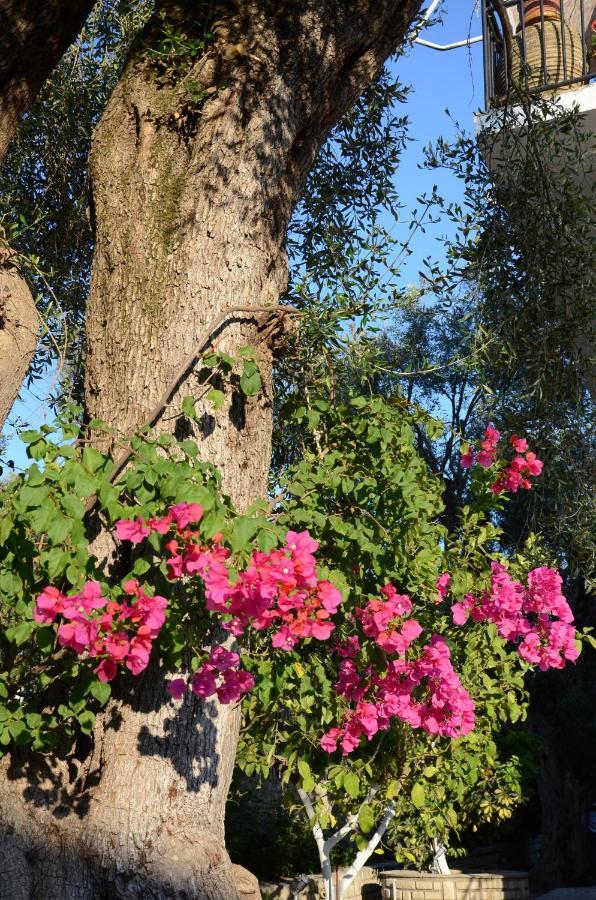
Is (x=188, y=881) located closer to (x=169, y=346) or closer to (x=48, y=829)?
(x=48, y=829)

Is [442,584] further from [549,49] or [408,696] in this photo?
[549,49]

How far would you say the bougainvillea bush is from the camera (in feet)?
9.81

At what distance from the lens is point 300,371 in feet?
19.0

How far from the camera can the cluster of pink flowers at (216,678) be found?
331cm

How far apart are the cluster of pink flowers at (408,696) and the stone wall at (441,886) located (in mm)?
6873

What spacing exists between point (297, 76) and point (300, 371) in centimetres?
189

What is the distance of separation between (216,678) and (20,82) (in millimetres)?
2879

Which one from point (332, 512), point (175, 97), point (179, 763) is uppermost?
point (175, 97)

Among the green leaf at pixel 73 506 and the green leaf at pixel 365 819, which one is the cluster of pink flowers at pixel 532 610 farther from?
the green leaf at pixel 73 506

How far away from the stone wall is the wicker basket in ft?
29.9

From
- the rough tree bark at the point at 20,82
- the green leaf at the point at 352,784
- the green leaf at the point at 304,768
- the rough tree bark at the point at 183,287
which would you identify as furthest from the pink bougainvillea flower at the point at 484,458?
the rough tree bark at the point at 20,82

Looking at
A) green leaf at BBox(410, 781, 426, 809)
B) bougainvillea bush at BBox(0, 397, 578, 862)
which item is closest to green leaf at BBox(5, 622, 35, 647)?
bougainvillea bush at BBox(0, 397, 578, 862)

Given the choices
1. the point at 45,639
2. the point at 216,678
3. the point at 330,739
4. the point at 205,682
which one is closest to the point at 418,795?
the point at 330,739

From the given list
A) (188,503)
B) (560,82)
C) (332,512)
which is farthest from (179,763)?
(560,82)
